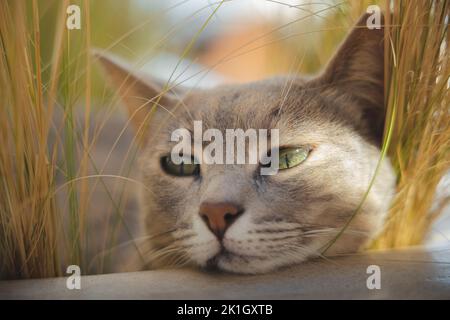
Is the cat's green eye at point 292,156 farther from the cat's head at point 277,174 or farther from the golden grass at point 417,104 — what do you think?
the golden grass at point 417,104

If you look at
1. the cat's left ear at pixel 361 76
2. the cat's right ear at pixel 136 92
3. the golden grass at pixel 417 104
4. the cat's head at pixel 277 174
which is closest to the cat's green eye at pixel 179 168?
the cat's head at pixel 277 174

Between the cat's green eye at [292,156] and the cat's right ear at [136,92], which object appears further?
the cat's right ear at [136,92]

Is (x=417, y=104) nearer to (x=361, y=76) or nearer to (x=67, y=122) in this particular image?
(x=361, y=76)

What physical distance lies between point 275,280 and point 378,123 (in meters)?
0.54

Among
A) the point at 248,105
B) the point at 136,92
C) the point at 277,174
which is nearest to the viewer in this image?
the point at 277,174

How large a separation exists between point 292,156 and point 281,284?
33cm

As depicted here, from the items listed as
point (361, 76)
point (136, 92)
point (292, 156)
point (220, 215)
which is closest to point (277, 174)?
point (292, 156)

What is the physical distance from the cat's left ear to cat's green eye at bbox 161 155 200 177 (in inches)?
16.3

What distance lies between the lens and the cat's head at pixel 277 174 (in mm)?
1130

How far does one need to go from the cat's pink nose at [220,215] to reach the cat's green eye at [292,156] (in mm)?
203

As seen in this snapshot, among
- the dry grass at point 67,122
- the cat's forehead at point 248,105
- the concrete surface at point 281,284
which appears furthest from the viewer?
the cat's forehead at point 248,105

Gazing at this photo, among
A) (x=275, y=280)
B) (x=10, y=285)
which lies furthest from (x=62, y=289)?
(x=275, y=280)

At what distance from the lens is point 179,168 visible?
135 cm
